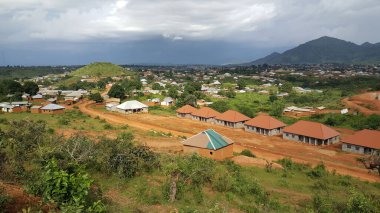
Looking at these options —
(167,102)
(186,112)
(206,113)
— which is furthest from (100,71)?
(206,113)

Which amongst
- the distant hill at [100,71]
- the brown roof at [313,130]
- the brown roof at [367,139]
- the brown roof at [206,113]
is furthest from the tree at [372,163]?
the distant hill at [100,71]

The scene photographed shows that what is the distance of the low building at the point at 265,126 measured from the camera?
44.0 metres

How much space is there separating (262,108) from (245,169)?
138ft

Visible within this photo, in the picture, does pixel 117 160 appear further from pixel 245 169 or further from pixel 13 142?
pixel 245 169

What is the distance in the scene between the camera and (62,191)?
9.34 metres

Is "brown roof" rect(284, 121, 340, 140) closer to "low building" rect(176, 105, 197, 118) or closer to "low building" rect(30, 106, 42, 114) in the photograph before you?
"low building" rect(176, 105, 197, 118)

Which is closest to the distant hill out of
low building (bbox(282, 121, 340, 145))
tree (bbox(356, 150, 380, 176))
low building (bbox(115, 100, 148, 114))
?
low building (bbox(115, 100, 148, 114))

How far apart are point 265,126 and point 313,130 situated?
6795 mm

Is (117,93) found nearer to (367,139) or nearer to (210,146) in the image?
(210,146)

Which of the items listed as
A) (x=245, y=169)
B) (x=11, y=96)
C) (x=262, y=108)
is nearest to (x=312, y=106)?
(x=262, y=108)

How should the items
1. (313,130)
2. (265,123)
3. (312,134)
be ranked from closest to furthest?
(312,134), (313,130), (265,123)

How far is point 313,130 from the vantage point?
39.4 metres

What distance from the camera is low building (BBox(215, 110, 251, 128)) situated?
161ft

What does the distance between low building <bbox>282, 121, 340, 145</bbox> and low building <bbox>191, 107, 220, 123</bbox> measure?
14.3 meters
